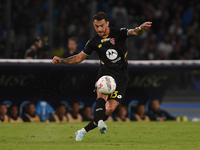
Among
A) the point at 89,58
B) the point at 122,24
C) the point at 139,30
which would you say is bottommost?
the point at 89,58

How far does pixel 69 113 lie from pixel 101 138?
3277 millimetres

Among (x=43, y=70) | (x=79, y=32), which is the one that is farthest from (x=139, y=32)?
(x=79, y=32)

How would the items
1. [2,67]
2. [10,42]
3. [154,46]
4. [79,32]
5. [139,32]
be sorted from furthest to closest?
1. [154,46]
2. [79,32]
3. [10,42]
4. [2,67]
5. [139,32]

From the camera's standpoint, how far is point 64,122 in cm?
982

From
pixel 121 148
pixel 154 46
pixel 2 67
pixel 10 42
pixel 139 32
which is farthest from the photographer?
pixel 154 46

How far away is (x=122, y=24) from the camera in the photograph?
12305 millimetres

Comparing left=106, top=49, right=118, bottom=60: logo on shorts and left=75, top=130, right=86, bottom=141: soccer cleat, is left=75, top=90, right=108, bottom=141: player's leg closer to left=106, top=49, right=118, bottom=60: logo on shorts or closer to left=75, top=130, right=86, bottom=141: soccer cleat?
left=75, top=130, right=86, bottom=141: soccer cleat

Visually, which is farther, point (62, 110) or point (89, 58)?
point (89, 58)

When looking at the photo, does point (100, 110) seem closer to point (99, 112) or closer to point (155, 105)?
point (99, 112)

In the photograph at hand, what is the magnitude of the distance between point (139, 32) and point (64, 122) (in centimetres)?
419

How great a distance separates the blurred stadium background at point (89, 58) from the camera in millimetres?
9719

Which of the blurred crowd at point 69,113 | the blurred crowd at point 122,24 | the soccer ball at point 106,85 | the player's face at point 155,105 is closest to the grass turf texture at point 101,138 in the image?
the soccer ball at point 106,85

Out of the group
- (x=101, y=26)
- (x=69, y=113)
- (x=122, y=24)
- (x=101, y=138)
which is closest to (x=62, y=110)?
(x=69, y=113)

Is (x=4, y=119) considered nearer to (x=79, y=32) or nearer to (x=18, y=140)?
(x=18, y=140)
